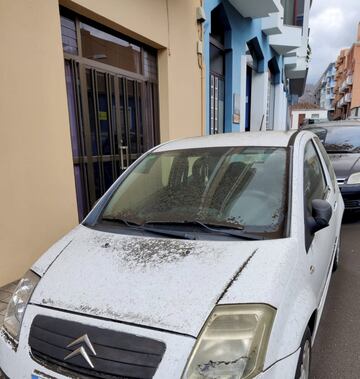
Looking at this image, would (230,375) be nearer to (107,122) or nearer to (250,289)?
(250,289)

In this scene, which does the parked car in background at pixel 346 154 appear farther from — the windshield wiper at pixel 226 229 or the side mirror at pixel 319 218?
the windshield wiper at pixel 226 229

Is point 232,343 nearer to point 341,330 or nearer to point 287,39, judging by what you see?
point 341,330

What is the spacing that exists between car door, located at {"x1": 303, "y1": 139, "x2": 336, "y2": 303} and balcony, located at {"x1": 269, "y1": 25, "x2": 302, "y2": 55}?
470 inches

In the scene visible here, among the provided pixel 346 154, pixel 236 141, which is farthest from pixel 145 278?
pixel 346 154

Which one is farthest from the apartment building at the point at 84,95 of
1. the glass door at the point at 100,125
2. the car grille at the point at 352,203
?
the car grille at the point at 352,203

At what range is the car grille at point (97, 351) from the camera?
137 cm

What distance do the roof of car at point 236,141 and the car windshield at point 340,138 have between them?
150 inches

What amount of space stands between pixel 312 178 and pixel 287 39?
13.1 m

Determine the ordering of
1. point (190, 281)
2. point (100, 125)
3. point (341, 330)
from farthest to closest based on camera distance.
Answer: point (100, 125)
point (341, 330)
point (190, 281)

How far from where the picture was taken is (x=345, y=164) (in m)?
5.61

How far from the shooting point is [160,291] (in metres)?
1.61

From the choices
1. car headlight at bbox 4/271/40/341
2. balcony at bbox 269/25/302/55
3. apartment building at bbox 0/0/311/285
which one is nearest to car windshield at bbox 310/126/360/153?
apartment building at bbox 0/0/311/285

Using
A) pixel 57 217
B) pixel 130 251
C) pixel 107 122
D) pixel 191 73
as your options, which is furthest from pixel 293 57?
pixel 130 251

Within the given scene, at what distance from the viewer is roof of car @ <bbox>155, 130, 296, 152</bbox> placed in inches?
105
